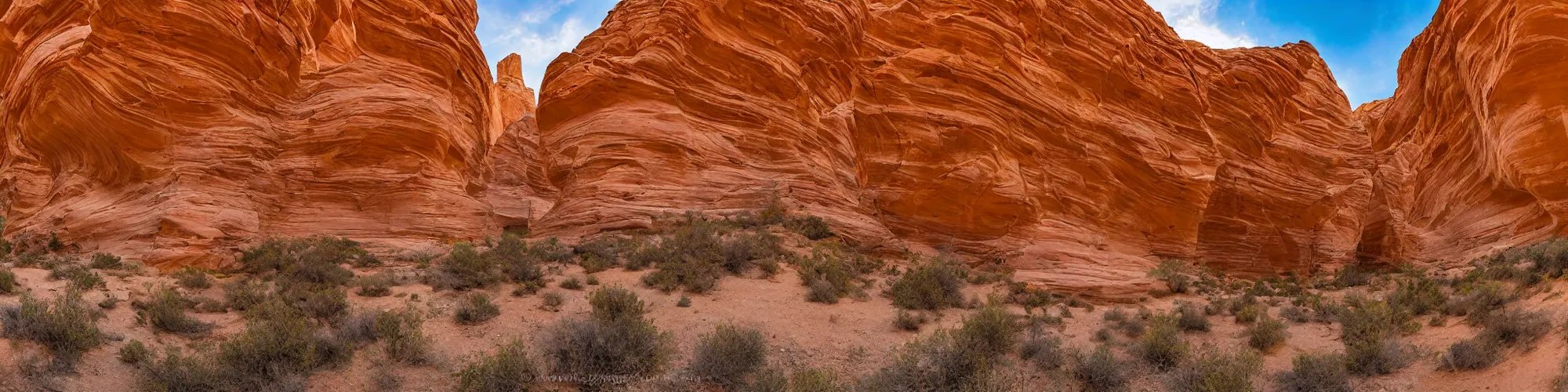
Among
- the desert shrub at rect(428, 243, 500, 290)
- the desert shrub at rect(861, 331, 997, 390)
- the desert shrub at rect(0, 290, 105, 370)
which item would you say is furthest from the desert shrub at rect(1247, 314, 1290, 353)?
the desert shrub at rect(0, 290, 105, 370)

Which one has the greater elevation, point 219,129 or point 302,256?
point 219,129

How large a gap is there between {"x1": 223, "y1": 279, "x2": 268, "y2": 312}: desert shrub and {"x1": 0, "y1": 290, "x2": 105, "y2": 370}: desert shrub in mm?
2767

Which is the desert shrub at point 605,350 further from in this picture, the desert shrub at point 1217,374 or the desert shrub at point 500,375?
the desert shrub at point 1217,374

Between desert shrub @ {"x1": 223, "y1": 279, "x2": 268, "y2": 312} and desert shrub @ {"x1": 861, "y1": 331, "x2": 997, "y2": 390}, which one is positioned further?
desert shrub @ {"x1": 223, "y1": 279, "x2": 268, "y2": 312}

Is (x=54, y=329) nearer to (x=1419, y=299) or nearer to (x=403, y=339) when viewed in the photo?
(x=403, y=339)

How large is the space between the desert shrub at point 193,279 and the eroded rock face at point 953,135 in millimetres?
6780

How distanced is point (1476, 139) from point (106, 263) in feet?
108

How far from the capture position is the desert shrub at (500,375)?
937cm

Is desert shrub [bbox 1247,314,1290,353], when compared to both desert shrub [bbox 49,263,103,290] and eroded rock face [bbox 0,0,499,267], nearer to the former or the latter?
eroded rock face [bbox 0,0,499,267]

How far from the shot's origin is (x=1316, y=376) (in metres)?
10.3

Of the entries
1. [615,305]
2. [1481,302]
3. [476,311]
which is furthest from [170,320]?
[1481,302]

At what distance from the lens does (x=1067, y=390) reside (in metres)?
10.6

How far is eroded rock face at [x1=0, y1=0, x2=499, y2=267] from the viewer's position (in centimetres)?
1700

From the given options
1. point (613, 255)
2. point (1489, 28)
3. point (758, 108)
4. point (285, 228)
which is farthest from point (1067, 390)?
point (1489, 28)
